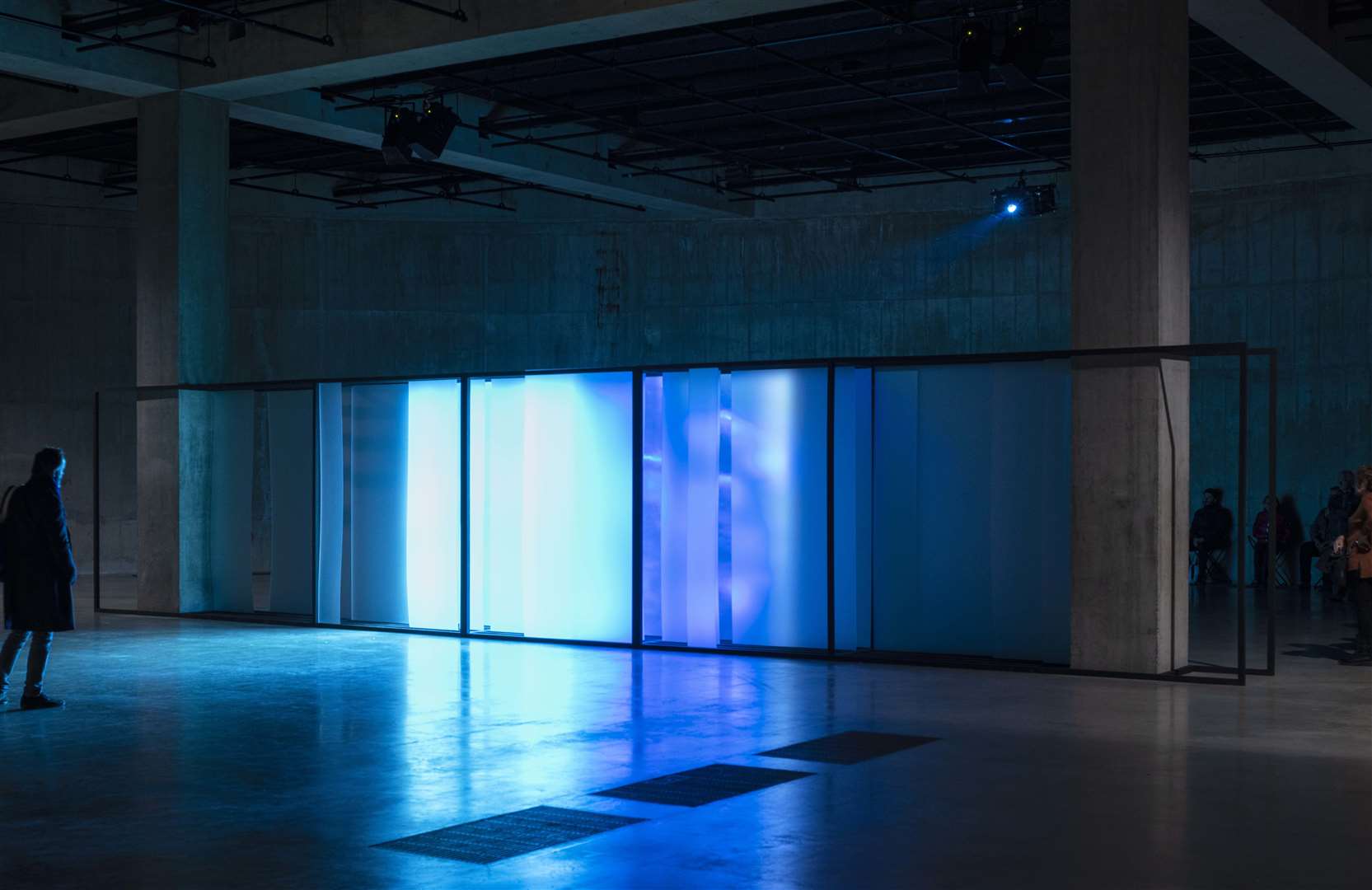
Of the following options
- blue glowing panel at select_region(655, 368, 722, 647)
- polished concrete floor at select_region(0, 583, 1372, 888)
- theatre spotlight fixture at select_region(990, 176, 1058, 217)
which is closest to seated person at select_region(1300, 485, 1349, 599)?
theatre spotlight fixture at select_region(990, 176, 1058, 217)

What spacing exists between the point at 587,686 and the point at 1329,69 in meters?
12.3

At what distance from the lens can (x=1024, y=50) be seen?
15.7 meters

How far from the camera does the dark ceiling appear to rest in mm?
19156

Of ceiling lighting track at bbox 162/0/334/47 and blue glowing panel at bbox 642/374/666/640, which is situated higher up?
ceiling lighting track at bbox 162/0/334/47

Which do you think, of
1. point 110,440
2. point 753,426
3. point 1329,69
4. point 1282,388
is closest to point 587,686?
point 753,426

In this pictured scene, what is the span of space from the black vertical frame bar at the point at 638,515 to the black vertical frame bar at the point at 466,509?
2.19m

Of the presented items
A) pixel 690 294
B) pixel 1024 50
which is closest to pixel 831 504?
pixel 1024 50

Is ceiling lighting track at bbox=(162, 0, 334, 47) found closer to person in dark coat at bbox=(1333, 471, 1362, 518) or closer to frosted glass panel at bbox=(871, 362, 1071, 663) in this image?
frosted glass panel at bbox=(871, 362, 1071, 663)

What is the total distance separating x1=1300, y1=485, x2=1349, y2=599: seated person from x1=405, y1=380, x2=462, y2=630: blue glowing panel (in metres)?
11.4

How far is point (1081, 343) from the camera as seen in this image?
13461 millimetres

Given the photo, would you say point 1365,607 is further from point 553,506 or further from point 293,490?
point 293,490

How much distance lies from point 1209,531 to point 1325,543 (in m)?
2.68

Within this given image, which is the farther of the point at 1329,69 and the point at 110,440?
the point at 110,440

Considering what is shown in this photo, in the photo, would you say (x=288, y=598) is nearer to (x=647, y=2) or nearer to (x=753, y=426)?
(x=753, y=426)
